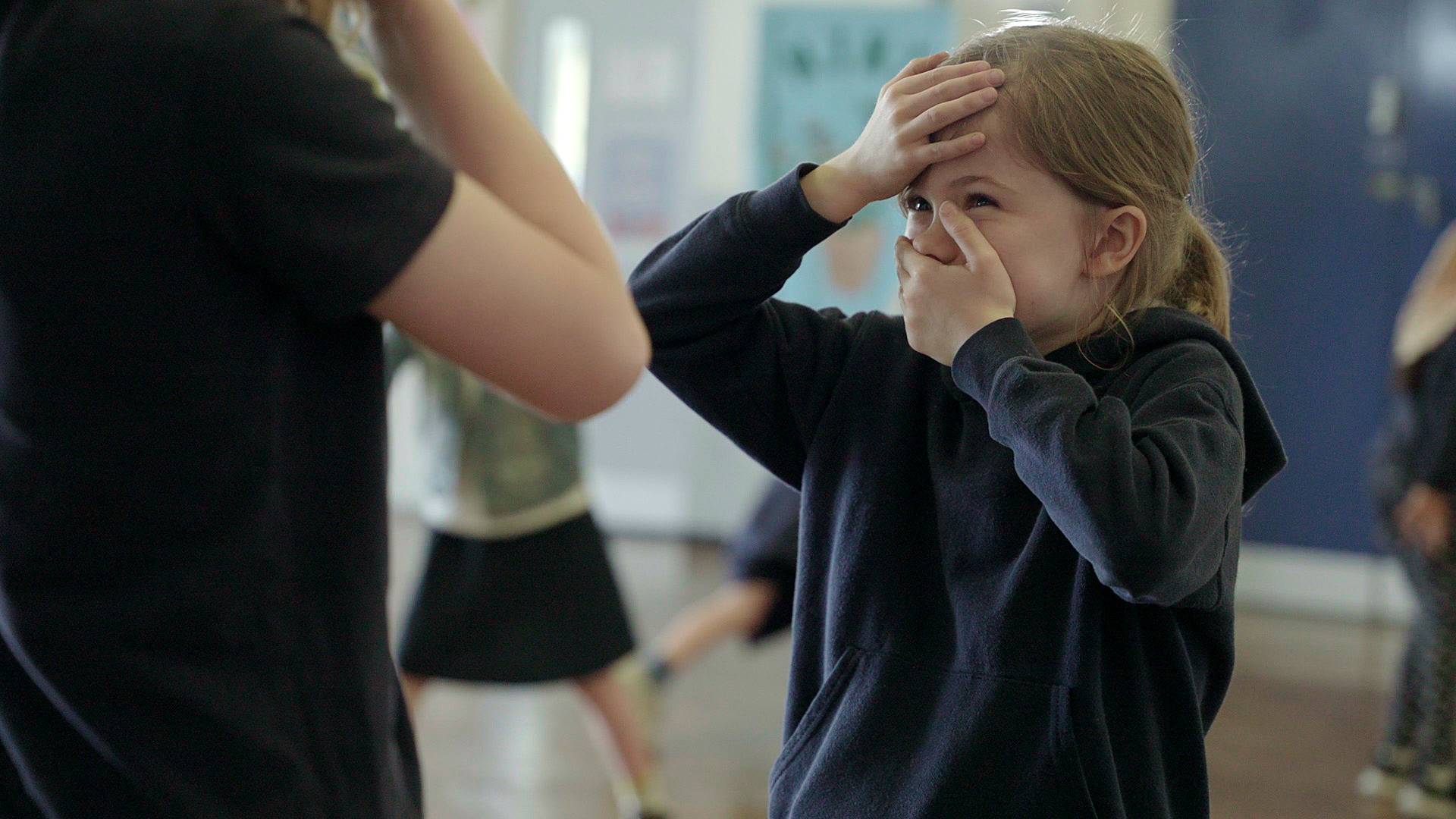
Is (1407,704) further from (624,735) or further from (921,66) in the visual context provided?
(921,66)

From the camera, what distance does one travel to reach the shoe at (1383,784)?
9.48 feet

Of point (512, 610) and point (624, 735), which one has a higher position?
point (512, 610)

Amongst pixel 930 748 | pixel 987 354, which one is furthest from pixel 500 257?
pixel 930 748

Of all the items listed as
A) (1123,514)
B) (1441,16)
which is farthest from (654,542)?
(1123,514)

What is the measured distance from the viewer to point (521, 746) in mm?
2992

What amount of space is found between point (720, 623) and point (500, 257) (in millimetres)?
2311

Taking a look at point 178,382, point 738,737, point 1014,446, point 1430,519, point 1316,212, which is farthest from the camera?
point 1316,212

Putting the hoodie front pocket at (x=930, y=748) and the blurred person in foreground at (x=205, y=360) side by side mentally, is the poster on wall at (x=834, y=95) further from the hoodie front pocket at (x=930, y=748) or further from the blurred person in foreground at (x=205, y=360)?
the blurred person in foreground at (x=205, y=360)

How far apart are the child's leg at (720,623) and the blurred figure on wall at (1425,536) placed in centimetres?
133

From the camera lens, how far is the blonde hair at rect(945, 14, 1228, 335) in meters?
0.96

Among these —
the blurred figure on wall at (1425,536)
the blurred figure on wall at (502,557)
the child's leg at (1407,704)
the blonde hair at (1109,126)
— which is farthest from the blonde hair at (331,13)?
the child's leg at (1407,704)

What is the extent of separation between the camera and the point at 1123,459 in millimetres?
844

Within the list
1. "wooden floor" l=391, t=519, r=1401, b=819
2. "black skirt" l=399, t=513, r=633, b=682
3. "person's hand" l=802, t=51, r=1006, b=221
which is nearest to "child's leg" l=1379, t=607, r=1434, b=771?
"wooden floor" l=391, t=519, r=1401, b=819

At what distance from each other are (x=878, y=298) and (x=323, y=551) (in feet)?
13.6
